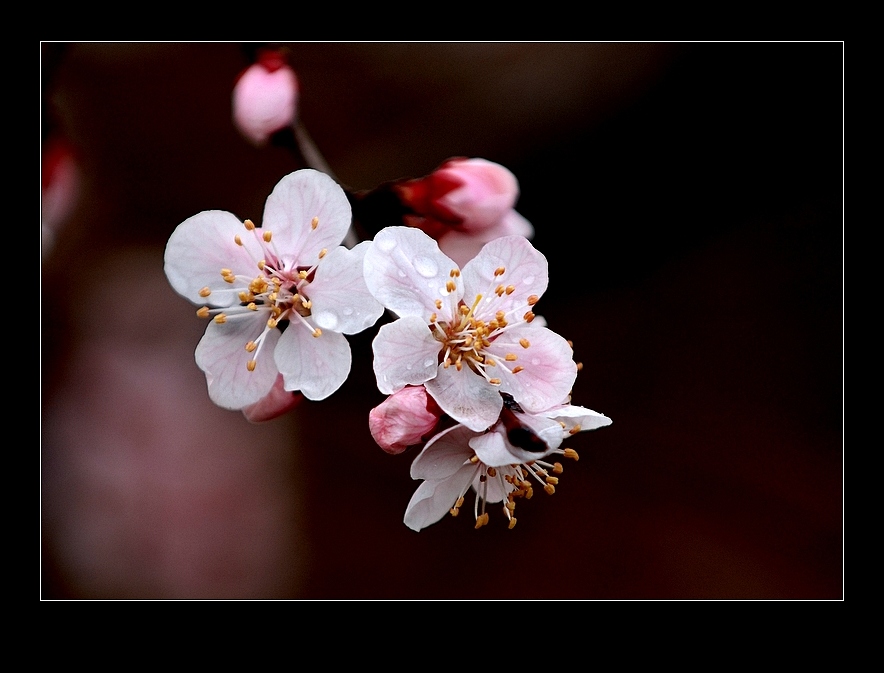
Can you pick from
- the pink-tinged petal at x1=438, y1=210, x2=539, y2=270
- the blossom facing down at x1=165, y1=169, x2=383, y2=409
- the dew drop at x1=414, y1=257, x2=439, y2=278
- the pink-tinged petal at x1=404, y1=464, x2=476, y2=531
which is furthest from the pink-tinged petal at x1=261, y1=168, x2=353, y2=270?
the pink-tinged petal at x1=404, y1=464, x2=476, y2=531

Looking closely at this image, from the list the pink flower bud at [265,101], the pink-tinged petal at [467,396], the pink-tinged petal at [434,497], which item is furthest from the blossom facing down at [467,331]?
the pink flower bud at [265,101]

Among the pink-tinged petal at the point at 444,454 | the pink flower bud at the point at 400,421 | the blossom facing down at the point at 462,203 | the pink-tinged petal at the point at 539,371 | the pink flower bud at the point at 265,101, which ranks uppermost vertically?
the pink flower bud at the point at 265,101

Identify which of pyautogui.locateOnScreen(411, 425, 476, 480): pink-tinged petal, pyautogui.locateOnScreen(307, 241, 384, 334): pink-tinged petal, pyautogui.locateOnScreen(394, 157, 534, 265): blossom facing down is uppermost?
pyautogui.locateOnScreen(394, 157, 534, 265): blossom facing down

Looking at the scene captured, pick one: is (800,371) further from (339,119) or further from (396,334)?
(396,334)

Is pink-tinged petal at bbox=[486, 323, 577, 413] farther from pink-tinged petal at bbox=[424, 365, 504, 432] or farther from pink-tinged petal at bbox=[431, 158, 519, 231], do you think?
pink-tinged petal at bbox=[431, 158, 519, 231]

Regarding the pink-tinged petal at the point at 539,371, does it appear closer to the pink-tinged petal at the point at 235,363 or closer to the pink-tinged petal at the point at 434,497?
the pink-tinged petal at the point at 434,497

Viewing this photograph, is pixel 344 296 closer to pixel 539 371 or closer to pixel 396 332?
pixel 396 332
